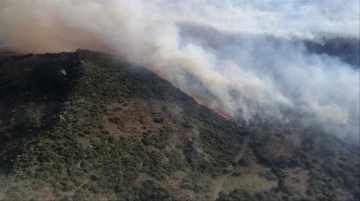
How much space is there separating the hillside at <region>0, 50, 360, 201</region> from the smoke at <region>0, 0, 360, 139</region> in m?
4.97

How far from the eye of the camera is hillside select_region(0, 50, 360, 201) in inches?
2347

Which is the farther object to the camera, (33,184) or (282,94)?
(282,94)

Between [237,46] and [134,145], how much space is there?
3925cm

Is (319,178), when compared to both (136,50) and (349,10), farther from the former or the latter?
(136,50)

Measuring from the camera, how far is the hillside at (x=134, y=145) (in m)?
59.6

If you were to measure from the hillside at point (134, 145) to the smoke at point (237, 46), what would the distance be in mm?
4966

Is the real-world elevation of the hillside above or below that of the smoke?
below

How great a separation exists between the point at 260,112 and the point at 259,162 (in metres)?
12.9

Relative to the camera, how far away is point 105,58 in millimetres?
83000

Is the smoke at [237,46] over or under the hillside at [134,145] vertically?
over

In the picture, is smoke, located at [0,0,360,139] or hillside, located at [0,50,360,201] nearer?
hillside, located at [0,50,360,201]

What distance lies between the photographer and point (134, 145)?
67.8 m

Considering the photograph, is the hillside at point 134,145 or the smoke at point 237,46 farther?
the smoke at point 237,46

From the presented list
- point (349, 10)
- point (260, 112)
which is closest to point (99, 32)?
point (260, 112)
